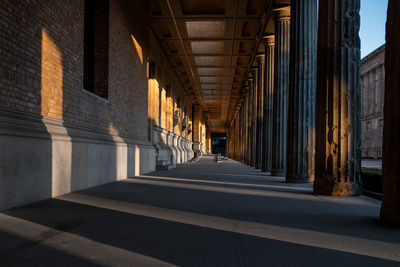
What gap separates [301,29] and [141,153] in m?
7.37

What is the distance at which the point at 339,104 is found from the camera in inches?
280

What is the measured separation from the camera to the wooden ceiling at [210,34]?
1484cm

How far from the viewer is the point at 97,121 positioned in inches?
356

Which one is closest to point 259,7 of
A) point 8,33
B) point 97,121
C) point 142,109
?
point 142,109

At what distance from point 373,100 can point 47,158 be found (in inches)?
2594

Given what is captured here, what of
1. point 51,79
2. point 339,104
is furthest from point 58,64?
point 339,104

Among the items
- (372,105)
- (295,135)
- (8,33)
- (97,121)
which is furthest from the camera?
(372,105)

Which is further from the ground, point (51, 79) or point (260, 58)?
point (260, 58)

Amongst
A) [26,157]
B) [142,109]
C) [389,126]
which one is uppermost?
[142,109]

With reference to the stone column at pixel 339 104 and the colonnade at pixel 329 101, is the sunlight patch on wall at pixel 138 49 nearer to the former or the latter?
the colonnade at pixel 329 101

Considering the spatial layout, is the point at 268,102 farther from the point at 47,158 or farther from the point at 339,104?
the point at 47,158

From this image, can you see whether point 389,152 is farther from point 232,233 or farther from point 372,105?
point 372,105

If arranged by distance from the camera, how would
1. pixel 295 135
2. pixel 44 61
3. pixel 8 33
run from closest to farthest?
pixel 8 33
pixel 44 61
pixel 295 135

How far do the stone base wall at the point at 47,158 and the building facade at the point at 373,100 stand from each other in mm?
58549
